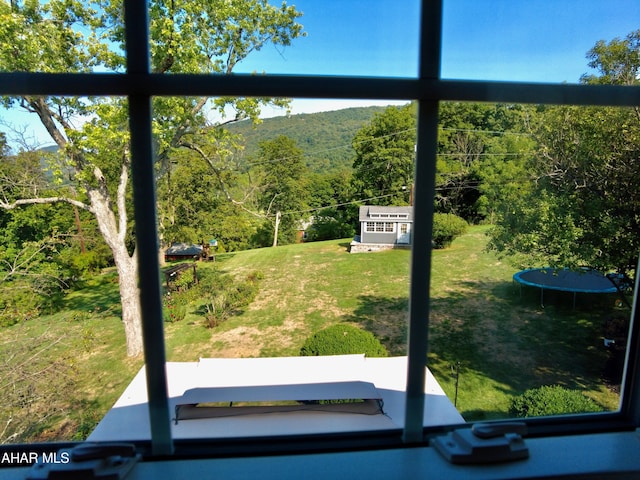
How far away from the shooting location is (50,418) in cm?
148

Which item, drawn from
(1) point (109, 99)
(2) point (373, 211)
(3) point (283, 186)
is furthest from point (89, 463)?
(3) point (283, 186)

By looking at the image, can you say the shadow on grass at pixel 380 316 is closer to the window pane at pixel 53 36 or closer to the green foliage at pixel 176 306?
the green foliage at pixel 176 306

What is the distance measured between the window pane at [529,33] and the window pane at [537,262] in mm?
309

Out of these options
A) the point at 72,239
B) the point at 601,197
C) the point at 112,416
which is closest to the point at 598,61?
the point at 601,197

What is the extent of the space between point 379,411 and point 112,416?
0.65 metres

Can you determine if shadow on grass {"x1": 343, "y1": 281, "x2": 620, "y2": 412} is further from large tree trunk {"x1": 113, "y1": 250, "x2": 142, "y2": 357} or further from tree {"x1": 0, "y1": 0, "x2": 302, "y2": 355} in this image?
tree {"x1": 0, "y1": 0, "x2": 302, "y2": 355}

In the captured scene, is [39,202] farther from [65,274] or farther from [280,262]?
[280,262]

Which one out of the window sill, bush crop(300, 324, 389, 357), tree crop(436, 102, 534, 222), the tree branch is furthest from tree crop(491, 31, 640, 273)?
the tree branch

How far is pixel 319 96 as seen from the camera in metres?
0.52

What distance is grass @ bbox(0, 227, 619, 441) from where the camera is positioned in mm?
1399

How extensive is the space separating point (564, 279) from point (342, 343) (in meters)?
1.42

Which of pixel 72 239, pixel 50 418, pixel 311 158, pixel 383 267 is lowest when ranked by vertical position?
pixel 50 418

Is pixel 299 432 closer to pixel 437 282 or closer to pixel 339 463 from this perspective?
pixel 339 463

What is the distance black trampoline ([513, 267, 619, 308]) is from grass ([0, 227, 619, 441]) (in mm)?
55
